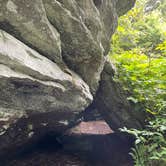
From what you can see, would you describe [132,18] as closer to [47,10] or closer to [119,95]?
[119,95]

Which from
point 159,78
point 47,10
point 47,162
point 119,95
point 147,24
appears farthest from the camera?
point 147,24

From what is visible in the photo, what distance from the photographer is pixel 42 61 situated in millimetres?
4375

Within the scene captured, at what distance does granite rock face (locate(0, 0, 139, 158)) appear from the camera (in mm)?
3863

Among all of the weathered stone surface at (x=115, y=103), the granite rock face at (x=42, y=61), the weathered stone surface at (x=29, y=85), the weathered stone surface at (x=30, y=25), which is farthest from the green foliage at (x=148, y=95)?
the weathered stone surface at (x=30, y=25)

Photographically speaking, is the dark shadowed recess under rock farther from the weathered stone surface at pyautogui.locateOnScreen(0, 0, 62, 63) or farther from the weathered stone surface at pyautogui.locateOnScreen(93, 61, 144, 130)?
the weathered stone surface at pyautogui.locateOnScreen(0, 0, 62, 63)

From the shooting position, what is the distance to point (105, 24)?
7.15 m

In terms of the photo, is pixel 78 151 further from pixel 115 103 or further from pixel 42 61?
pixel 42 61

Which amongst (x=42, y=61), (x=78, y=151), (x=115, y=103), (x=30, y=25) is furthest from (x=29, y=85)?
(x=78, y=151)

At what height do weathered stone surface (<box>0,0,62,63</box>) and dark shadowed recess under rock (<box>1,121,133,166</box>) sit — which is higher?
weathered stone surface (<box>0,0,62,63</box>)

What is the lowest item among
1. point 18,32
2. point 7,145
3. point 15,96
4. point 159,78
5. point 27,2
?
point 7,145

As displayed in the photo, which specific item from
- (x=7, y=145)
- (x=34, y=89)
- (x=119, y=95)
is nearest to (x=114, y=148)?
(x=119, y=95)

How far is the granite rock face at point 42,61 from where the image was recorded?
3.86m

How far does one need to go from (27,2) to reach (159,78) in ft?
14.1

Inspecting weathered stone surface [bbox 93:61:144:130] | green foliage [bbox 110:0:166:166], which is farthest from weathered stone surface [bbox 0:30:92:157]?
weathered stone surface [bbox 93:61:144:130]
